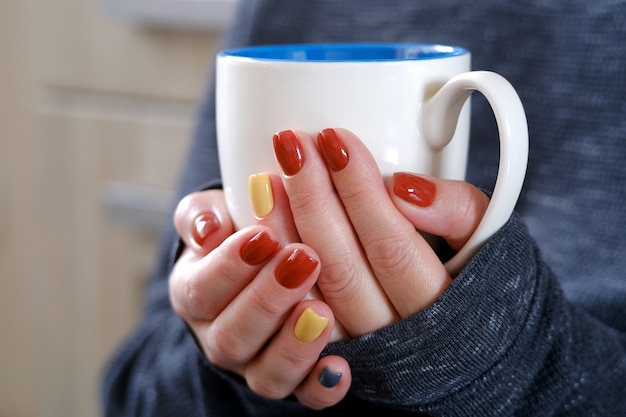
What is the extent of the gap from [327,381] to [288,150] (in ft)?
0.47

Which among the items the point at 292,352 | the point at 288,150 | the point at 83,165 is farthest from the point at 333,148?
the point at 83,165

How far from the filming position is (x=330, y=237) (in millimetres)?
392

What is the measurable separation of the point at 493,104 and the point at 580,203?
0.77ft

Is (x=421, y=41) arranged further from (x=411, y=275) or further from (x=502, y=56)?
(x=411, y=275)

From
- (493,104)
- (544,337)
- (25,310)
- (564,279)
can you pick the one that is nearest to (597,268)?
(564,279)

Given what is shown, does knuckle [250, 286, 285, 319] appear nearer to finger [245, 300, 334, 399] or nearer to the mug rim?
finger [245, 300, 334, 399]

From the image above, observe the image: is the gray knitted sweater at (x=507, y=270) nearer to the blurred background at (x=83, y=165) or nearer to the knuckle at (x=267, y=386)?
the knuckle at (x=267, y=386)

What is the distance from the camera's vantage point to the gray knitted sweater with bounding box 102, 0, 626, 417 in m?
0.40

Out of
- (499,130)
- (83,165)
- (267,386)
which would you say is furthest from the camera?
(83,165)

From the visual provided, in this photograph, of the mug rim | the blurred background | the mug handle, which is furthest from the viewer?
the blurred background

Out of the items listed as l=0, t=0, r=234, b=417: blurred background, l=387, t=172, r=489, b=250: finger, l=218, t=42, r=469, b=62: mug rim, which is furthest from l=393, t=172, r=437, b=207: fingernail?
l=0, t=0, r=234, b=417: blurred background

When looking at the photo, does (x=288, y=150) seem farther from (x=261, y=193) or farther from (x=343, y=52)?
(x=343, y=52)

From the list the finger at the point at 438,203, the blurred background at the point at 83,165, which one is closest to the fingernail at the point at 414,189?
the finger at the point at 438,203

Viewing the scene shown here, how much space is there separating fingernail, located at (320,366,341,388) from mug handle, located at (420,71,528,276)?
9cm
